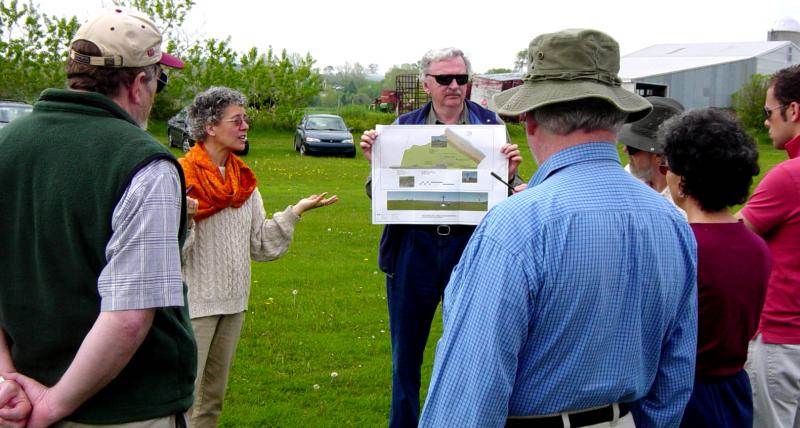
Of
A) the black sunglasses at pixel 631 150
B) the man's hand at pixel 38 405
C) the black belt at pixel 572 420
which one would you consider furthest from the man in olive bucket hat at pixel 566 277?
the black sunglasses at pixel 631 150

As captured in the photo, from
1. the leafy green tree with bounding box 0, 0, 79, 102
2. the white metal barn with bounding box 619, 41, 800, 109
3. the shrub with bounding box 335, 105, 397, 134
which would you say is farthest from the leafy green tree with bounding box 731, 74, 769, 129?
the leafy green tree with bounding box 0, 0, 79, 102

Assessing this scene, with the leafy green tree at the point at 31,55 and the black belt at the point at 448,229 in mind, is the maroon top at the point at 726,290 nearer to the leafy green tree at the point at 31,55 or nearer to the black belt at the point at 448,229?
the black belt at the point at 448,229

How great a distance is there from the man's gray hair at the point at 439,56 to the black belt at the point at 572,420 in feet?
9.87

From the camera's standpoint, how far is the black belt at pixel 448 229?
4.80 meters

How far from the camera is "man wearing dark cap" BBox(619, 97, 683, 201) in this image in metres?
4.16

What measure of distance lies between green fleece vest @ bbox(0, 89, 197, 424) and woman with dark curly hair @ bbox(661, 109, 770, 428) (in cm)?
194

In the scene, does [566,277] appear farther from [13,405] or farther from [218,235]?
[218,235]

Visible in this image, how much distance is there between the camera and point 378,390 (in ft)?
20.3

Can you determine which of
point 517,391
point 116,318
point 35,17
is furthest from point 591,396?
point 35,17

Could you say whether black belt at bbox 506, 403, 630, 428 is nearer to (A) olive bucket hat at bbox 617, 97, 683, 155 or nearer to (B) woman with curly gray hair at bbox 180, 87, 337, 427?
(A) olive bucket hat at bbox 617, 97, 683, 155

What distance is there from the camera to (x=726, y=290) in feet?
10.0

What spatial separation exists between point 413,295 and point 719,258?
213 cm

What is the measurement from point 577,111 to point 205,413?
3.38 metres

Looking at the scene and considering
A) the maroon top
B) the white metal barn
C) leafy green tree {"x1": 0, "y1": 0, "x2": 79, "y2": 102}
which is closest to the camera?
the maroon top
